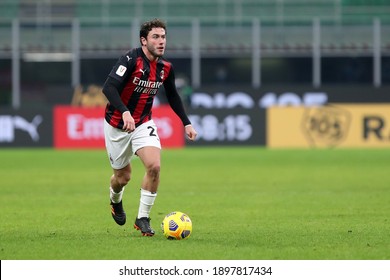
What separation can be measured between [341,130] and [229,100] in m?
4.14

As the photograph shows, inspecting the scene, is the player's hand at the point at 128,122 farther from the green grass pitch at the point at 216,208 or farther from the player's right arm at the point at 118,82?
the green grass pitch at the point at 216,208

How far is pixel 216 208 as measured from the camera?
46.8 feet

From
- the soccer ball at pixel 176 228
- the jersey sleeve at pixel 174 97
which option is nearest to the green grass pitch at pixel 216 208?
the soccer ball at pixel 176 228

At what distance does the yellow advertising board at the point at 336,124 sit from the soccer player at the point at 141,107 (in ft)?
67.5

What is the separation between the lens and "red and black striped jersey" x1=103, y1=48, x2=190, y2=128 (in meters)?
10.6

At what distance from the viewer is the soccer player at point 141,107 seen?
34.9 ft

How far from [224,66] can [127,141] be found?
3138 centimetres

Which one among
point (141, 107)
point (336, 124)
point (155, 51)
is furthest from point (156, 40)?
point (336, 124)

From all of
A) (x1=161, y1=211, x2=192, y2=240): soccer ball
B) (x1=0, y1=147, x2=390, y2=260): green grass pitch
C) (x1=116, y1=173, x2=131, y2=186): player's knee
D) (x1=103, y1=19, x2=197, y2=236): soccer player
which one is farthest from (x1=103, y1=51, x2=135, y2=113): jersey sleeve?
(x1=0, y1=147, x2=390, y2=260): green grass pitch

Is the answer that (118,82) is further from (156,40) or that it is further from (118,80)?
(156,40)

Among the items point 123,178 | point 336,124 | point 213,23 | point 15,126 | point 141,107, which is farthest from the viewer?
point 213,23

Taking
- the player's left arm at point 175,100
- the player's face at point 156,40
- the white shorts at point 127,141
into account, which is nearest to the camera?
the player's face at point 156,40

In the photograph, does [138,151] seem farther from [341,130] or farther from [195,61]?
[195,61]

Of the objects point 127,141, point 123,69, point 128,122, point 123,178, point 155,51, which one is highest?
point 155,51
